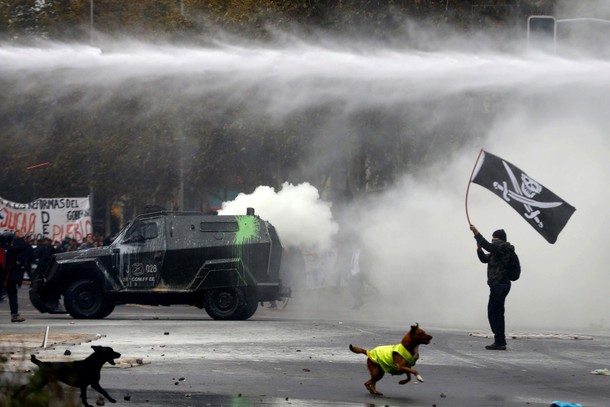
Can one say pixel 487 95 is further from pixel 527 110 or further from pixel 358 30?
pixel 358 30

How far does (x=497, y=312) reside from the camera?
55.6 ft

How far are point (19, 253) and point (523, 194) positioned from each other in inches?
353

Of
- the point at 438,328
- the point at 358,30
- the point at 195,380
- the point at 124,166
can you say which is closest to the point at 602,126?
the point at 358,30

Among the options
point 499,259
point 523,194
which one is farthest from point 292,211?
point 499,259

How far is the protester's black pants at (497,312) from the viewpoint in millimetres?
16734

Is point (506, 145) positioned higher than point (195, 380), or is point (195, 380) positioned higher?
point (506, 145)

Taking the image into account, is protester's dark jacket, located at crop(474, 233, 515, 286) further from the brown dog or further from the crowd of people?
the crowd of people

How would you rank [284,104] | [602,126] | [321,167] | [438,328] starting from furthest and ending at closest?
[321,167]
[284,104]
[602,126]
[438,328]

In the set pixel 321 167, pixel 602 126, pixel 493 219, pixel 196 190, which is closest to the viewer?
pixel 493 219

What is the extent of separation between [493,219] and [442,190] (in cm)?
273

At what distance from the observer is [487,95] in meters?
31.7

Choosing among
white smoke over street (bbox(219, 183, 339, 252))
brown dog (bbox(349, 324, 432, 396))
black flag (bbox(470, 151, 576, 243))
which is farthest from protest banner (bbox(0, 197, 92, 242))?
brown dog (bbox(349, 324, 432, 396))

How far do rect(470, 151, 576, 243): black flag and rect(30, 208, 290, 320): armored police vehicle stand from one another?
4.51 meters

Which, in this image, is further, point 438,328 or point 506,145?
point 506,145
